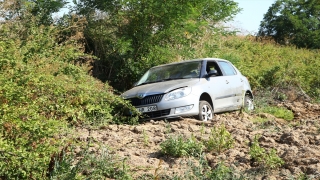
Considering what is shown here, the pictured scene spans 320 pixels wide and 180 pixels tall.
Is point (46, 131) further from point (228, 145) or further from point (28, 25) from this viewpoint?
point (28, 25)

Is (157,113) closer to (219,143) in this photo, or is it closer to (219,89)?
(219,89)

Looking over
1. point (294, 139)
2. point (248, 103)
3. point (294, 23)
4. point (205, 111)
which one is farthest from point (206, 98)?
point (294, 23)

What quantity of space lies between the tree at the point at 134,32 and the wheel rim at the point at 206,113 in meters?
3.91

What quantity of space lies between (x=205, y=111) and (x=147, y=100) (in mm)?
1253

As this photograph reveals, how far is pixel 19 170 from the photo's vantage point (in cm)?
480

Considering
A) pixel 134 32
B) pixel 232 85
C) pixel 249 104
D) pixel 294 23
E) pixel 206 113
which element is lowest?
pixel 206 113

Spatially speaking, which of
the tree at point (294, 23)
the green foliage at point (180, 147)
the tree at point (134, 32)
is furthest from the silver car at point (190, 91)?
the tree at point (294, 23)

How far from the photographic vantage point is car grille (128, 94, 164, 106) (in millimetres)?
9337

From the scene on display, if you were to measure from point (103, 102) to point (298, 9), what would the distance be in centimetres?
3519

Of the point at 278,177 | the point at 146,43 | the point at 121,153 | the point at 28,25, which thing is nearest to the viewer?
the point at 278,177

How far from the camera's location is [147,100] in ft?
31.0

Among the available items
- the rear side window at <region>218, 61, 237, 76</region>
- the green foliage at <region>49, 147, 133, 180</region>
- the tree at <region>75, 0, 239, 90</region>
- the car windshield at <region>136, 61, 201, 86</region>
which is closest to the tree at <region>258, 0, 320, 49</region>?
the tree at <region>75, 0, 239, 90</region>

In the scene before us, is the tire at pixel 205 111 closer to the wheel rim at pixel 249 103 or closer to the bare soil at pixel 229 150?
the bare soil at pixel 229 150

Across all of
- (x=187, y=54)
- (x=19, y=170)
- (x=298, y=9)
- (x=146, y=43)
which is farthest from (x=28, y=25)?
(x=298, y=9)
